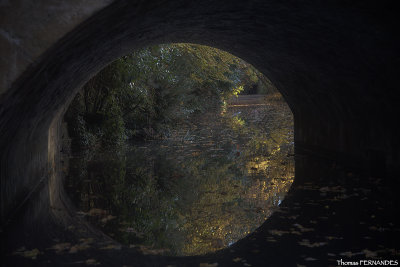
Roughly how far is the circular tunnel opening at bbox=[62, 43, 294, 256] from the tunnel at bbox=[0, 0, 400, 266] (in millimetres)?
404

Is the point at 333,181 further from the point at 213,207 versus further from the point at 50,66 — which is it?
the point at 50,66

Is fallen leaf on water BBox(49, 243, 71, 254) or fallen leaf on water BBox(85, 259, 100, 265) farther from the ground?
fallen leaf on water BBox(49, 243, 71, 254)

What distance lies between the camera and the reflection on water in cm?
577

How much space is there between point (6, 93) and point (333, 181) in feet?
23.6

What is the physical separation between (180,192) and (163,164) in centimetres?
385

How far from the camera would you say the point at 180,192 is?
858cm

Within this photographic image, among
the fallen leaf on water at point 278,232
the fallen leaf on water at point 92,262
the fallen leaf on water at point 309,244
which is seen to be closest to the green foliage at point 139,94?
the fallen leaf on water at point 278,232

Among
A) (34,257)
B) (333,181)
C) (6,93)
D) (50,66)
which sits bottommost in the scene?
(34,257)

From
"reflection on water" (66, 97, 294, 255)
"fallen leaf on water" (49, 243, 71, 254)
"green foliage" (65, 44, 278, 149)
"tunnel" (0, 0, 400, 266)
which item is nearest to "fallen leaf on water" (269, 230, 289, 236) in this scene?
"tunnel" (0, 0, 400, 266)

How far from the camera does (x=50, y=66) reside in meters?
4.84

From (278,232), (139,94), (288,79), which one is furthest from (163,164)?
(278,232)

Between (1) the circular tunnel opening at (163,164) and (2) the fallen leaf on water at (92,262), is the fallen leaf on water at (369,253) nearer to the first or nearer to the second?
(1) the circular tunnel opening at (163,164)

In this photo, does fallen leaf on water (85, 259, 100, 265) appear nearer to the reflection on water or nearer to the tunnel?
the tunnel

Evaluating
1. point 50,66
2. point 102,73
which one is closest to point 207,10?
point 50,66
